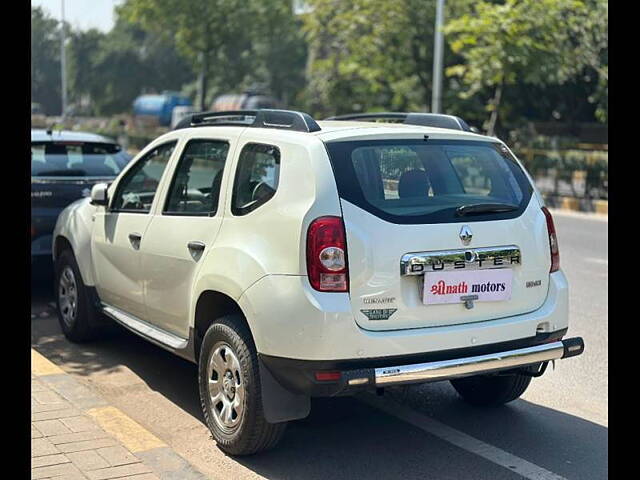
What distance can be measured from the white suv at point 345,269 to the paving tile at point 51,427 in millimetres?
754

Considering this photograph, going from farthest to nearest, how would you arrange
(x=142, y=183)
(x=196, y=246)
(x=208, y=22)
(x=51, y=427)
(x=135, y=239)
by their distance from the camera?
(x=208, y=22) < (x=142, y=183) < (x=135, y=239) < (x=196, y=246) < (x=51, y=427)

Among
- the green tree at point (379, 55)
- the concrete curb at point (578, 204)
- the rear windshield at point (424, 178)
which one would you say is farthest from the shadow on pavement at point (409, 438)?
the green tree at point (379, 55)

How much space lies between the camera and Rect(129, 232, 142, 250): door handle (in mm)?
5402

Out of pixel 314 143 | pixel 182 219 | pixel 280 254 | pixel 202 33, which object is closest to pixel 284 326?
pixel 280 254

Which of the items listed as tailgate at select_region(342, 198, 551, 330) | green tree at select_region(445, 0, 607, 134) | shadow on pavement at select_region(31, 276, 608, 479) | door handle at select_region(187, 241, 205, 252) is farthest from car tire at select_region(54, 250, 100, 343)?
green tree at select_region(445, 0, 607, 134)

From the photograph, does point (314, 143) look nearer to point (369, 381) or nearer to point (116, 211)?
point (369, 381)

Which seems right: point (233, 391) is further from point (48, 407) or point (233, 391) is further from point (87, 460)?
point (48, 407)

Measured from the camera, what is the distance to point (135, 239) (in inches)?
214

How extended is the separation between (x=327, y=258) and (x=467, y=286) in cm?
76

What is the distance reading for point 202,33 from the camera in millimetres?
33969

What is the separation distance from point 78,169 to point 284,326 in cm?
501

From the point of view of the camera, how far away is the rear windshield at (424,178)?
414 cm

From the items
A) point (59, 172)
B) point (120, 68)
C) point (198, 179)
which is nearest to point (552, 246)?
point (198, 179)

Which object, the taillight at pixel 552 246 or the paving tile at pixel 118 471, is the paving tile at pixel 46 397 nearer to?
the paving tile at pixel 118 471
